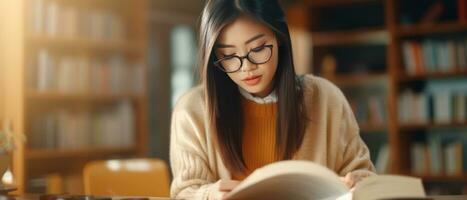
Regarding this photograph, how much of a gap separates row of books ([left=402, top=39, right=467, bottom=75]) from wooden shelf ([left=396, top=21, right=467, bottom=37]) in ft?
0.21

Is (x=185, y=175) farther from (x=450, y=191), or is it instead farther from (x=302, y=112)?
(x=450, y=191)

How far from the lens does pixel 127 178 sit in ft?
6.43

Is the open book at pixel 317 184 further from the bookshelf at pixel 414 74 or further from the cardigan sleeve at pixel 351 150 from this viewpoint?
the bookshelf at pixel 414 74

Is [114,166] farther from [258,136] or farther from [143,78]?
[143,78]

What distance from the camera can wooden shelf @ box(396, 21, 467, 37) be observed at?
3770 mm

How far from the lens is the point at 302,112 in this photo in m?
1.31

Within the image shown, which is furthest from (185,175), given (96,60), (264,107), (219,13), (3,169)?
(96,60)

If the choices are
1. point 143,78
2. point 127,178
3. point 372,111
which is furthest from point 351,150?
point 372,111

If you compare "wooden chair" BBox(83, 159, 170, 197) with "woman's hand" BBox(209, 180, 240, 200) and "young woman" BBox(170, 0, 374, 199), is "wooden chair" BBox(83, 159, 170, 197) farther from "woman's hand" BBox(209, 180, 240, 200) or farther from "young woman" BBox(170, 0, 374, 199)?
"woman's hand" BBox(209, 180, 240, 200)

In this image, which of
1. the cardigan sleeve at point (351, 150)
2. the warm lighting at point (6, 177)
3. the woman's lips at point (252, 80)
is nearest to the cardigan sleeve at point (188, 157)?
the woman's lips at point (252, 80)

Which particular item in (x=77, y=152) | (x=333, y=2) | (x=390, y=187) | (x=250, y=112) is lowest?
(x=77, y=152)

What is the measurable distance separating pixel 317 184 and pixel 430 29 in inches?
122

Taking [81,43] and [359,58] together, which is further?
[359,58]

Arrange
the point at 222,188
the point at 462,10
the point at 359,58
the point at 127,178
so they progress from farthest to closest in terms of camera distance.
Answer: the point at 359,58
the point at 462,10
the point at 127,178
the point at 222,188
